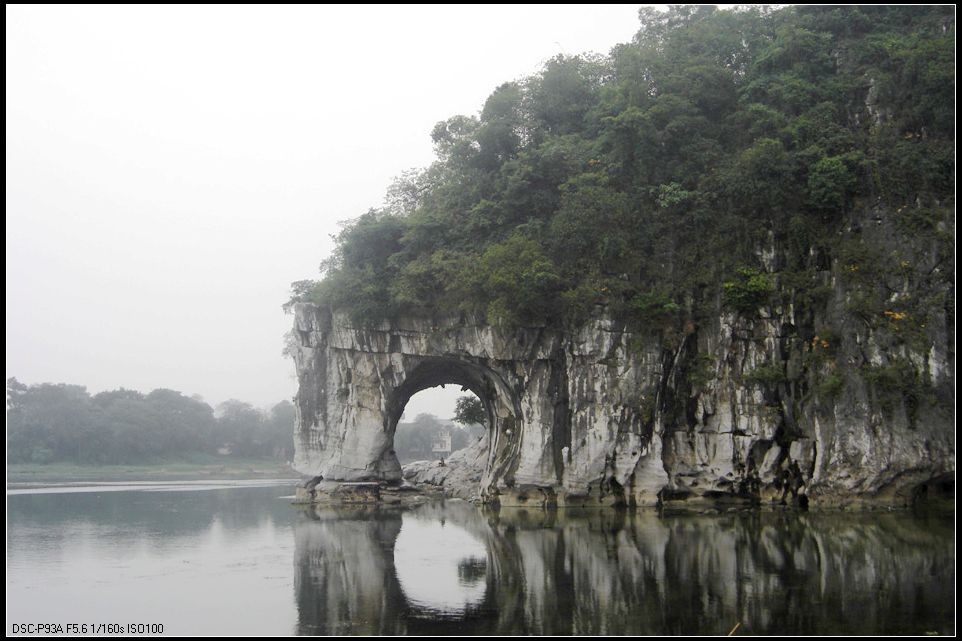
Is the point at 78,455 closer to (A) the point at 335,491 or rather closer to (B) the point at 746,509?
(A) the point at 335,491

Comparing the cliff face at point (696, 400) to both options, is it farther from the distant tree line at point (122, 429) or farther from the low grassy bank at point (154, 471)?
the distant tree line at point (122, 429)

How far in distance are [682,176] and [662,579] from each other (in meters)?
16.5

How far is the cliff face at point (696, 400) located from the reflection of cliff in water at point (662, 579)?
2374 mm

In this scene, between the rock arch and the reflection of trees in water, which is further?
the rock arch

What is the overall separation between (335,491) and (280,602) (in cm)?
1945

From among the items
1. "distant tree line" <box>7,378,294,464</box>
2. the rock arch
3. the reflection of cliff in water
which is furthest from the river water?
"distant tree line" <box>7,378,294,464</box>

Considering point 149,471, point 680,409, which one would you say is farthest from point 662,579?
point 149,471

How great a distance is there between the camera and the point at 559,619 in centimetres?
1070

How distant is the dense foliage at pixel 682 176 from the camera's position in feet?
80.2

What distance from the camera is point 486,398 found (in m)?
32.8

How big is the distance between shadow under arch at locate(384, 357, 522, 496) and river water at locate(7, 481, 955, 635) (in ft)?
16.2

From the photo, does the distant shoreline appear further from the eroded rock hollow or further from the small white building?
the eroded rock hollow

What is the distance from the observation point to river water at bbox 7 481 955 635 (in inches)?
417

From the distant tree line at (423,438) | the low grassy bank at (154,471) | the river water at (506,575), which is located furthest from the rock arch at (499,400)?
the distant tree line at (423,438)
